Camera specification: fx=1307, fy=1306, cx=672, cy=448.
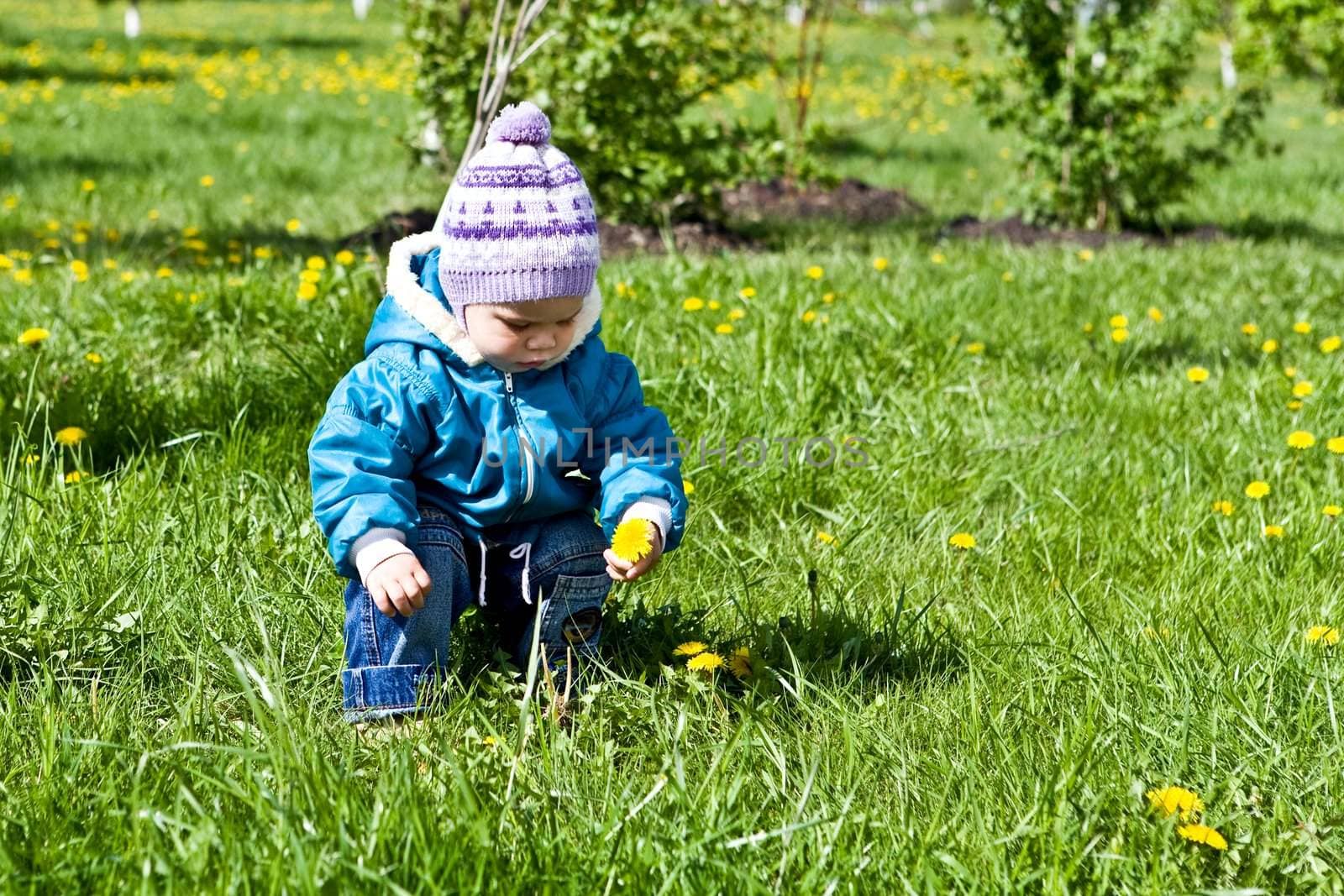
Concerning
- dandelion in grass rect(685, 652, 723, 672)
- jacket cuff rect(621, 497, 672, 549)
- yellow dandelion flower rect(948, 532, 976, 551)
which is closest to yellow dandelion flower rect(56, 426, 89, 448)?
jacket cuff rect(621, 497, 672, 549)

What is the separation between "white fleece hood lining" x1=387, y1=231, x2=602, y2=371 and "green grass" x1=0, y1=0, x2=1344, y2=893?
0.54m

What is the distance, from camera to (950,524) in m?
3.01

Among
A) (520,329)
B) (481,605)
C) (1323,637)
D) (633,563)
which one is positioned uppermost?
(520,329)

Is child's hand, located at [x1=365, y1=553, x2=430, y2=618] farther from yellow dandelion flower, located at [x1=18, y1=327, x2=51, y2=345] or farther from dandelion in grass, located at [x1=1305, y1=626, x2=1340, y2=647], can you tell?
yellow dandelion flower, located at [x1=18, y1=327, x2=51, y2=345]

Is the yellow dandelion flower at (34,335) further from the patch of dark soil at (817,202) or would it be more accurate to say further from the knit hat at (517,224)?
the patch of dark soil at (817,202)

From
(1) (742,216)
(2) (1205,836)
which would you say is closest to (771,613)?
(2) (1205,836)

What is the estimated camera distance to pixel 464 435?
7.04ft

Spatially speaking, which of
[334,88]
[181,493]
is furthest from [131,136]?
[181,493]

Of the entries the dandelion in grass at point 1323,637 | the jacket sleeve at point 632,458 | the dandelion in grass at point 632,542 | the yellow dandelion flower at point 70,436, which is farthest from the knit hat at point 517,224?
the dandelion in grass at point 1323,637

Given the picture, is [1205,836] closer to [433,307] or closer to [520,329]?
[520,329]

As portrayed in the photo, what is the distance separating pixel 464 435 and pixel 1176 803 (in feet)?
3.98

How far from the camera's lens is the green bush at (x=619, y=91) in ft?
18.1

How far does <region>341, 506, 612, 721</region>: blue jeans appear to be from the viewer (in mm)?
2127

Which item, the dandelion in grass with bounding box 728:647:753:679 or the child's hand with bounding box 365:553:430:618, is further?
the dandelion in grass with bounding box 728:647:753:679
